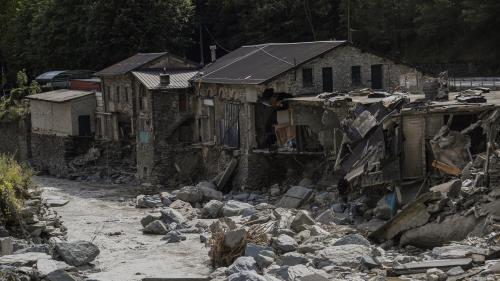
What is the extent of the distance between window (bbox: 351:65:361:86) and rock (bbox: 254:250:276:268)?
1860 centimetres

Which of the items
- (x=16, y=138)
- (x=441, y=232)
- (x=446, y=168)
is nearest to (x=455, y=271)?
(x=441, y=232)

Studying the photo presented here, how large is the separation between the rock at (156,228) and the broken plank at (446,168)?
9943 millimetres

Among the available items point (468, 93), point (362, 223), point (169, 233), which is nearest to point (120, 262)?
point (169, 233)

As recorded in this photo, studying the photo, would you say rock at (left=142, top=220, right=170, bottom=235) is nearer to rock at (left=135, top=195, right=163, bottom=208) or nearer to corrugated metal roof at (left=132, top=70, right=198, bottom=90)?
rock at (left=135, top=195, right=163, bottom=208)

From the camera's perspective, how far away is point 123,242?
31.7 metres

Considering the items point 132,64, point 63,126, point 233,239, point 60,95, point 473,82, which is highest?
point 132,64

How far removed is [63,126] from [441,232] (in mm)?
35507

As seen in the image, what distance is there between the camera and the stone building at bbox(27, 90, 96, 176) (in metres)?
55.6

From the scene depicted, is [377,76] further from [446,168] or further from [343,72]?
[446,168]

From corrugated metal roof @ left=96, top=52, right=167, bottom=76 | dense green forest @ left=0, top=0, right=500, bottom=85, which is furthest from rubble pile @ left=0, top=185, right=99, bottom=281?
dense green forest @ left=0, top=0, right=500, bottom=85

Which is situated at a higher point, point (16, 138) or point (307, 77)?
point (307, 77)

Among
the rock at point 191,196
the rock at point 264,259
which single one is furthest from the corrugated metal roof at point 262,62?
the rock at point 264,259

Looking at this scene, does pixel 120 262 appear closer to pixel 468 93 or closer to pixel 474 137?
pixel 474 137

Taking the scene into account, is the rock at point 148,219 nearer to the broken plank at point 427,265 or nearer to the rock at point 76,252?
the rock at point 76,252
